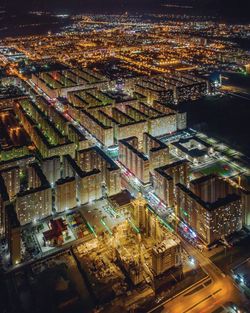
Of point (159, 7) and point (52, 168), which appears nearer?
point (52, 168)

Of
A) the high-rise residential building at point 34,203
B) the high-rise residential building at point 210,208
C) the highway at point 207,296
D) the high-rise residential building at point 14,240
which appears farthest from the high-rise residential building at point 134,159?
the high-rise residential building at point 14,240

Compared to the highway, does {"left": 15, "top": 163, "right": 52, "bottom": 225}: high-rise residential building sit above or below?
above

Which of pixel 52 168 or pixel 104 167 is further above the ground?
pixel 104 167

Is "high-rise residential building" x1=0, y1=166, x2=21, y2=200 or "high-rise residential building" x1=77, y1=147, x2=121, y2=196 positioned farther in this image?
"high-rise residential building" x1=77, y1=147, x2=121, y2=196

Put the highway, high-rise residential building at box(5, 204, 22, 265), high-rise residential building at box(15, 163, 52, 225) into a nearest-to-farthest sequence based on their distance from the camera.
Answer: the highway
high-rise residential building at box(5, 204, 22, 265)
high-rise residential building at box(15, 163, 52, 225)

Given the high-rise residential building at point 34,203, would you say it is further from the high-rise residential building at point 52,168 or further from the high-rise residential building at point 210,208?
the high-rise residential building at point 210,208

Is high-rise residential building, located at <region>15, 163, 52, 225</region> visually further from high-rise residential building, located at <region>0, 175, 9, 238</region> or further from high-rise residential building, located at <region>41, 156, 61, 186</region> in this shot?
high-rise residential building, located at <region>41, 156, 61, 186</region>

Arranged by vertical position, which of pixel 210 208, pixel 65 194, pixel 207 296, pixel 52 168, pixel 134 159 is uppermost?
pixel 134 159

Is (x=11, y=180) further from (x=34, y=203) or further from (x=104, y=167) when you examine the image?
(x=104, y=167)

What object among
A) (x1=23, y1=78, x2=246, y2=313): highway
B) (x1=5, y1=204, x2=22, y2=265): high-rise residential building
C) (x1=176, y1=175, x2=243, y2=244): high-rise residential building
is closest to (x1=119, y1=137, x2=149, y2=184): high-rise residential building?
(x1=176, y1=175, x2=243, y2=244): high-rise residential building

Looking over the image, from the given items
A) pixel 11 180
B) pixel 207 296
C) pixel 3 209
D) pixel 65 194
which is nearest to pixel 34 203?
pixel 3 209

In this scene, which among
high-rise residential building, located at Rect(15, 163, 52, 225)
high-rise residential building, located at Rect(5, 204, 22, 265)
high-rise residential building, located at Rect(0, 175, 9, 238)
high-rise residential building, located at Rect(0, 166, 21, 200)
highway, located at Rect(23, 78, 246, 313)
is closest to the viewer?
highway, located at Rect(23, 78, 246, 313)

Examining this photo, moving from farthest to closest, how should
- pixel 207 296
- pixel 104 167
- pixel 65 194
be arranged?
pixel 104 167, pixel 65 194, pixel 207 296
